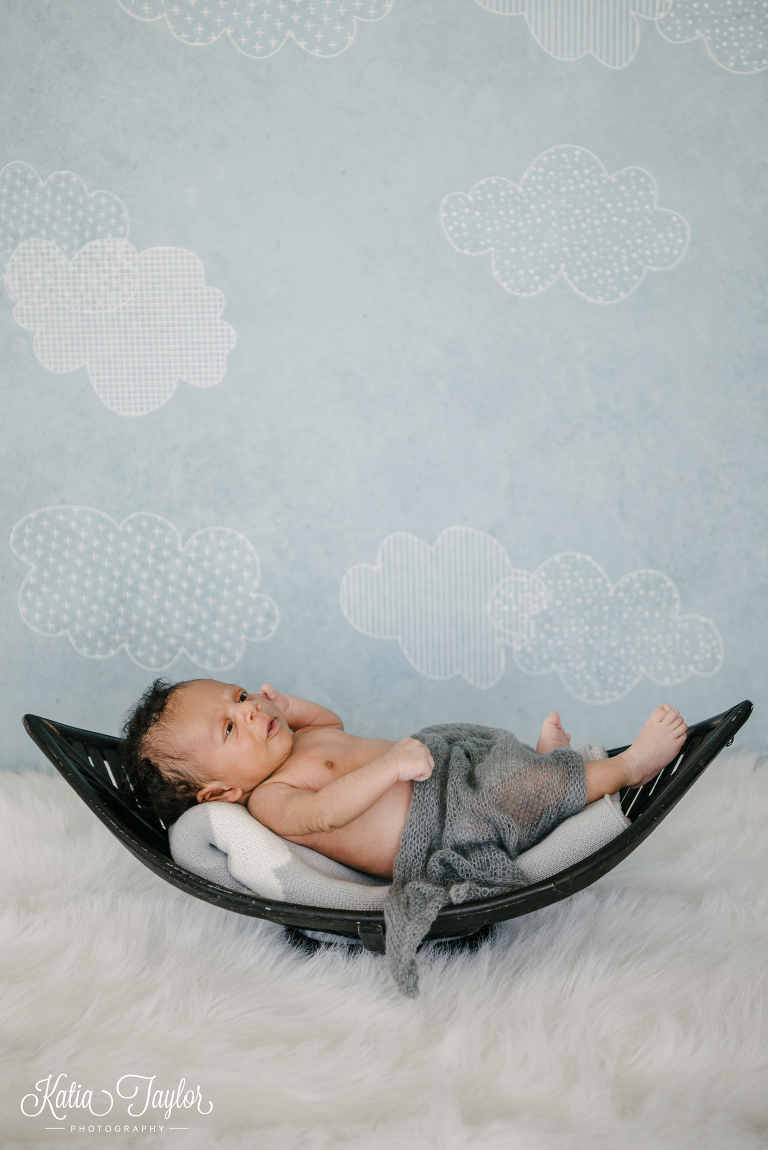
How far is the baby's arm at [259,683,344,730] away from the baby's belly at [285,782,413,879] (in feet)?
1.06

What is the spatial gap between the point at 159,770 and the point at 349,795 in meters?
0.33

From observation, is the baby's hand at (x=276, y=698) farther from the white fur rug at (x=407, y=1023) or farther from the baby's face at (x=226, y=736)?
the white fur rug at (x=407, y=1023)

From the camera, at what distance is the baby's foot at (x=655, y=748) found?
1.21 m

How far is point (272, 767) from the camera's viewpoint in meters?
1.28

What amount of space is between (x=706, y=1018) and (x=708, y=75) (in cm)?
192

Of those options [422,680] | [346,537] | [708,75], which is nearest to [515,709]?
[422,680]

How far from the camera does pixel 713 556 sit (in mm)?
1901

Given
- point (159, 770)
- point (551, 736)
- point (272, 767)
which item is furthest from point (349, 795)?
point (551, 736)

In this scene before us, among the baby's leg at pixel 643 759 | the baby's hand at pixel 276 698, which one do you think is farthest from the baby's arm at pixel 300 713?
the baby's leg at pixel 643 759

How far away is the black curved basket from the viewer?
38.6 inches

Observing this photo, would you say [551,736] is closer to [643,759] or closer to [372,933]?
[643,759]

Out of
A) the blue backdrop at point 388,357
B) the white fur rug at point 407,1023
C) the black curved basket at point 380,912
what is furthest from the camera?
the blue backdrop at point 388,357

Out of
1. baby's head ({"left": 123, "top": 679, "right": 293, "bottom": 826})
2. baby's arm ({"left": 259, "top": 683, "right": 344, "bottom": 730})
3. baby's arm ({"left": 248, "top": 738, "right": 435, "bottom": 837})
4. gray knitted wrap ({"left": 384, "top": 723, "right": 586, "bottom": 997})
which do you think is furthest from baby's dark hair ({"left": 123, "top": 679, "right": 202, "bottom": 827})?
gray knitted wrap ({"left": 384, "top": 723, "right": 586, "bottom": 997})

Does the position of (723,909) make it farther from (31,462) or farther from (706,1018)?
(31,462)
